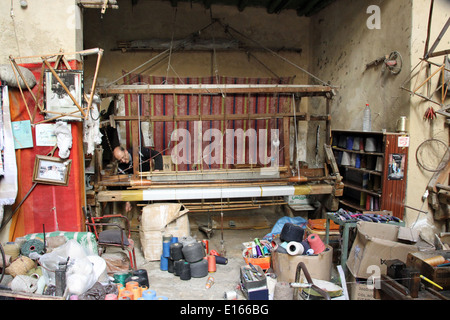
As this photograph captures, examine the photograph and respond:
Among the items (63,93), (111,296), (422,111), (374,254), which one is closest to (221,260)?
(111,296)

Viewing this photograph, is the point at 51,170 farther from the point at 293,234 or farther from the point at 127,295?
the point at 293,234

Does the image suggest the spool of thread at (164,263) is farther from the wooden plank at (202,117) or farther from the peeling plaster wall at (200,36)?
the peeling plaster wall at (200,36)

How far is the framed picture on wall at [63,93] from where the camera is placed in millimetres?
4238

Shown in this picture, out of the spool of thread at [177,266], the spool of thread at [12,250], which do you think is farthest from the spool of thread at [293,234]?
the spool of thread at [12,250]

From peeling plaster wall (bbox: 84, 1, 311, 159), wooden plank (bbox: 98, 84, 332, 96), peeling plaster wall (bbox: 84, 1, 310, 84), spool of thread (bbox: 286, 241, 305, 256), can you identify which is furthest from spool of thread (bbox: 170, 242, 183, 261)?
peeling plaster wall (bbox: 84, 1, 310, 84)

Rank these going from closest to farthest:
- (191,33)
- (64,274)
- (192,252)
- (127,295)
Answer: (64,274) → (127,295) → (192,252) → (191,33)

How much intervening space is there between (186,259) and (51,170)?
2087mm

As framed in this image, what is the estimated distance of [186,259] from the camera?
4.44 m

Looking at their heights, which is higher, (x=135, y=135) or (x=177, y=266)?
(x=135, y=135)

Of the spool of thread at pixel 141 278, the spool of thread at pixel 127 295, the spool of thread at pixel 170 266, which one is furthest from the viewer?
the spool of thread at pixel 170 266

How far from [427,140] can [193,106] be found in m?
3.91

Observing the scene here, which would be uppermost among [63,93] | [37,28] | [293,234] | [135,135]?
[37,28]

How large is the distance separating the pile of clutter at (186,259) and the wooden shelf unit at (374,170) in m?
2.74
